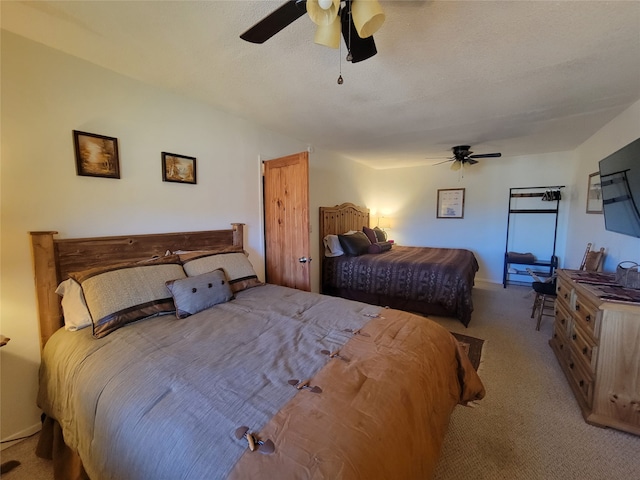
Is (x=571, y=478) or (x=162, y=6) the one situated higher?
(x=162, y=6)

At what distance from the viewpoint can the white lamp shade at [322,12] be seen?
105 cm

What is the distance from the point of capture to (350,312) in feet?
5.81

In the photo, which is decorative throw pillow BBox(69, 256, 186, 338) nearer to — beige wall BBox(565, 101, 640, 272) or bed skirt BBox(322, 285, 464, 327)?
bed skirt BBox(322, 285, 464, 327)

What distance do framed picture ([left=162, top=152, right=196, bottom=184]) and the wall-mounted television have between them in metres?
3.45

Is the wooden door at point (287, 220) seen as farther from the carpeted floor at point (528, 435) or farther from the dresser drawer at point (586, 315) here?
the dresser drawer at point (586, 315)

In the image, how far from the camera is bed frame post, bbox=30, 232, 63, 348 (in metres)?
1.65

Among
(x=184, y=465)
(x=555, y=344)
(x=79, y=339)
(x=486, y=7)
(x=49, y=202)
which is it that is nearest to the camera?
(x=184, y=465)

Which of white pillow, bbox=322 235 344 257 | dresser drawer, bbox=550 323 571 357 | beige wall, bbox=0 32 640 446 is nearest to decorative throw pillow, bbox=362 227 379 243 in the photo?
white pillow, bbox=322 235 344 257

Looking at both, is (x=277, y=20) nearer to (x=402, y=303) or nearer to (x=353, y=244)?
(x=353, y=244)

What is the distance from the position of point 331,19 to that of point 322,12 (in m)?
0.04

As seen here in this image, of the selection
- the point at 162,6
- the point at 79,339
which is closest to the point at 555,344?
the point at 79,339

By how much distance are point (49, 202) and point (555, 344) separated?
429 centimetres

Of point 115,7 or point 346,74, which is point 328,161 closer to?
point 346,74

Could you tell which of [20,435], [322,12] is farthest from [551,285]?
[20,435]
